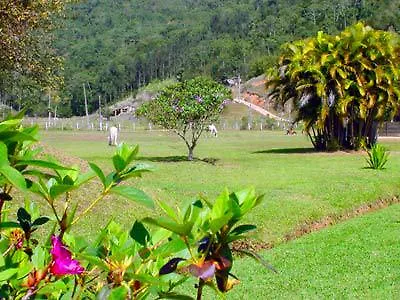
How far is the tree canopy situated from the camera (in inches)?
929

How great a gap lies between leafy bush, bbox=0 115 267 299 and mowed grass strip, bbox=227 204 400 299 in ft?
13.9

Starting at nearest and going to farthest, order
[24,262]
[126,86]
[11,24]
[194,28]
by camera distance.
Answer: [24,262], [11,24], [126,86], [194,28]

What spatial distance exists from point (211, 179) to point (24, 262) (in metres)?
13.6

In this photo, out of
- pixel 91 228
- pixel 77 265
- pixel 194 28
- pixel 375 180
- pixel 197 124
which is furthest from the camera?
pixel 194 28

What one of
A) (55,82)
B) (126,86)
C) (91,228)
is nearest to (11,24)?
(55,82)

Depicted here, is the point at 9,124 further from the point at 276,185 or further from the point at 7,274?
the point at 276,185

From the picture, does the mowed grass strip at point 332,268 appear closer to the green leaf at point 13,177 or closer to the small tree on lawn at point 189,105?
the green leaf at point 13,177

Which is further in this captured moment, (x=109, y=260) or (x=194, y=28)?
(x=194, y=28)

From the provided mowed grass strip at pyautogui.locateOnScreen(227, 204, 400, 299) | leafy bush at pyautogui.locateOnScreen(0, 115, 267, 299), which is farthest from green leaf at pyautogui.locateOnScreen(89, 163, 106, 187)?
mowed grass strip at pyautogui.locateOnScreen(227, 204, 400, 299)

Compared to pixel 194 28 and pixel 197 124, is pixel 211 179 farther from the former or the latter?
pixel 194 28

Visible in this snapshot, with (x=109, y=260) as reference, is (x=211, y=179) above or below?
below

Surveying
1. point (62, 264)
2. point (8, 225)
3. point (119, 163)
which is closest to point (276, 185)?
point (8, 225)

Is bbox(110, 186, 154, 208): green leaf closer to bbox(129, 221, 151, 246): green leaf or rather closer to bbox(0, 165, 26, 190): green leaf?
bbox(129, 221, 151, 246): green leaf

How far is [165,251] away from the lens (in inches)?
61.0
